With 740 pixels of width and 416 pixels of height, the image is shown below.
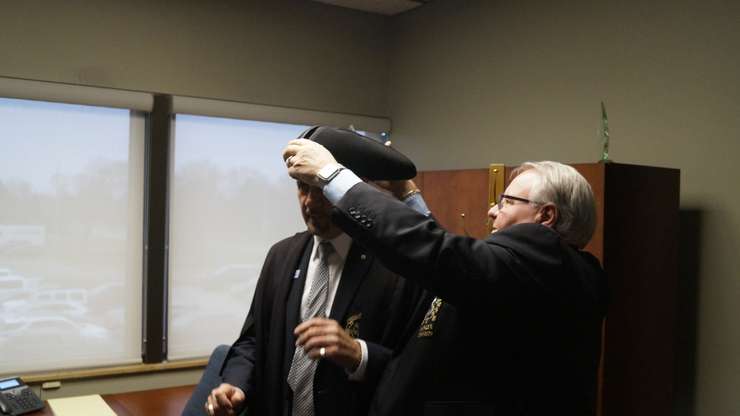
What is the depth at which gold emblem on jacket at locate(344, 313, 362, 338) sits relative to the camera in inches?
57.8

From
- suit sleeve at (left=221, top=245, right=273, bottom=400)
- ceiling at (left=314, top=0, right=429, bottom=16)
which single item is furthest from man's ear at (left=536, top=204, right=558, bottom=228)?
ceiling at (left=314, top=0, right=429, bottom=16)

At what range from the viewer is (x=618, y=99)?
270 cm

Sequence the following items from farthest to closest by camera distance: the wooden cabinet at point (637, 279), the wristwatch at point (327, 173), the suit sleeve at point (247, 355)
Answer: the wooden cabinet at point (637, 279) → the suit sleeve at point (247, 355) → the wristwatch at point (327, 173)

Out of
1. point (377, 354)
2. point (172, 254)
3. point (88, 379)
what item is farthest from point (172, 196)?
point (377, 354)

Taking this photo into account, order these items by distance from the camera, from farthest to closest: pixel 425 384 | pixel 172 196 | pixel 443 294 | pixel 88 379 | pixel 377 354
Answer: pixel 172 196 < pixel 88 379 < pixel 377 354 < pixel 425 384 < pixel 443 294

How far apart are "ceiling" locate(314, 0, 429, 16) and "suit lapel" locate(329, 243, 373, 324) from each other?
2.52 meters

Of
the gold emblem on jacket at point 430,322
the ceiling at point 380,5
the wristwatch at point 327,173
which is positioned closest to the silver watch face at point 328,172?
the wristwatch at point 327,173

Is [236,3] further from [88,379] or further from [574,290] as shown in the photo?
[574,290]

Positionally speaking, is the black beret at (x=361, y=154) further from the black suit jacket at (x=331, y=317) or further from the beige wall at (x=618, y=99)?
the beige wall at (x=618, y=99)

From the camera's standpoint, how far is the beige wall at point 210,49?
3.03 meters

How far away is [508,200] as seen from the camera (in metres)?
1.31

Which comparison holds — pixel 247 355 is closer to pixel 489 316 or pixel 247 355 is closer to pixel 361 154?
pixel 361 154

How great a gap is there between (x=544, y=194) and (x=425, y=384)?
1.45 ft

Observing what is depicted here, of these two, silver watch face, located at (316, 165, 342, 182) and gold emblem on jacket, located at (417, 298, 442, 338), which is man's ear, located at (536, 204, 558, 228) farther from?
silver watch face, located at (316, 165, 342, 182)
